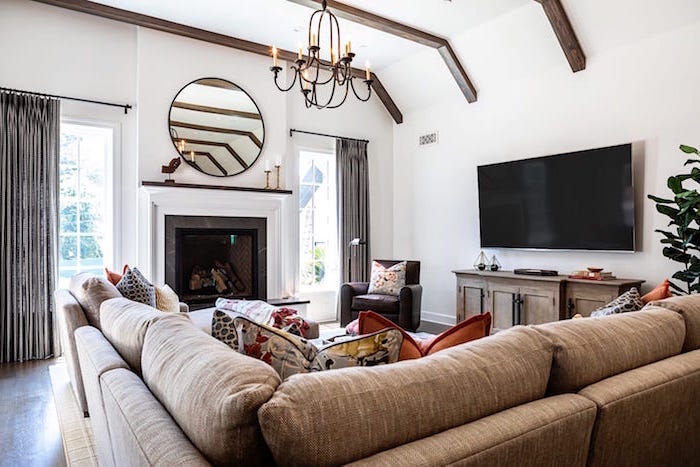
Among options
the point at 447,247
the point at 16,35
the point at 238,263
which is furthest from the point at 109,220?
the point at 447,247

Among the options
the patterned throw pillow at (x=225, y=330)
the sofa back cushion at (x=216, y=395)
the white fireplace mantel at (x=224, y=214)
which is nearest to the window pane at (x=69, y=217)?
the white fireplace mantel at (x=224, y=214)

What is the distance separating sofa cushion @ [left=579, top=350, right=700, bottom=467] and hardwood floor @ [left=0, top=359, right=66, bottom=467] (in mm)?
2486

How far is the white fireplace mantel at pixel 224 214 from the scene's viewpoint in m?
4.92

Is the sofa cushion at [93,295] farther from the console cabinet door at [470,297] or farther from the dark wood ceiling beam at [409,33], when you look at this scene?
the console cabinet door at [470,297]

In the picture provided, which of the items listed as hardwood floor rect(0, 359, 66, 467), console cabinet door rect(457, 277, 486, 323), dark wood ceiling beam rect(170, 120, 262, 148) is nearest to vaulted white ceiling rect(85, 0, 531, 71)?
dark wood ceiling beam rect(170, 120, 262, 148)

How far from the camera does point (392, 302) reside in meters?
5.18

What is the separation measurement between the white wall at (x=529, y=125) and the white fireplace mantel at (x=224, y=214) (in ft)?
6.02

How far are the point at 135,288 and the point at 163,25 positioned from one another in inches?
118

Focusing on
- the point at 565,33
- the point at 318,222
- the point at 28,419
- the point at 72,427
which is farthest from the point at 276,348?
the point at 318,222

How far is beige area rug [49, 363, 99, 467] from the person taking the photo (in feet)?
8.21

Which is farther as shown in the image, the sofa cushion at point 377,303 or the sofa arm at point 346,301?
the sofa arm at point 346,301

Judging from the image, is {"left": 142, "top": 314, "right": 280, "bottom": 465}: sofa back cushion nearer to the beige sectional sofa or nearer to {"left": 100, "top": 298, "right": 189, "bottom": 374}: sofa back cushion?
the beige sectional sofa

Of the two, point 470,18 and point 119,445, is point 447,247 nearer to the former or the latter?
point 470,18

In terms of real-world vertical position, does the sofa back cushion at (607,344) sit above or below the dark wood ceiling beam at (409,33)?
below
